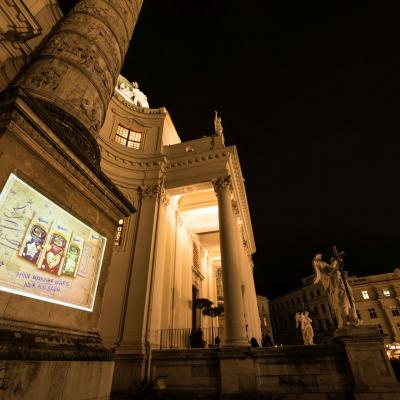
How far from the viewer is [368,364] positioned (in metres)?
7.31

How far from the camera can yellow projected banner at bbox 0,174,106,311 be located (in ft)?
8.63

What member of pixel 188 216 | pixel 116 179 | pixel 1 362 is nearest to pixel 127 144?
pixel 116 179

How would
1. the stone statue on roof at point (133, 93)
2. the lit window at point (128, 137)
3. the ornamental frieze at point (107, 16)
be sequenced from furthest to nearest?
1. the stone statue on roof at point (133, 93)
2. the lit window at point (128, 137)
3. the ornamental frieze at point (107, 16)

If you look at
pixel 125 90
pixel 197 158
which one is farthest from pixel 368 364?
pixel 125 90

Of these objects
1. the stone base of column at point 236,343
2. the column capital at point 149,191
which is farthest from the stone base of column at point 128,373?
the column capital at point 149,191

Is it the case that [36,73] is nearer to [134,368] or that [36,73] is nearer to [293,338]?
[134,368]

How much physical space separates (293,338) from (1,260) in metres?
67.7

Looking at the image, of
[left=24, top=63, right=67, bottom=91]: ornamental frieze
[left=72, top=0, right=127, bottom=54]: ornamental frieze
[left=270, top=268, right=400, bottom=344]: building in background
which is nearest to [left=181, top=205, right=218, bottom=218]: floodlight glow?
[left=72, top=0, right=127, bottom=54]: ornamental frieze

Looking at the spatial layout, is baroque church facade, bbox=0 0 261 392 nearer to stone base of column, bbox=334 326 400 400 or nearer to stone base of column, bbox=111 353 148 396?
stone base of column, bbox=111 353 148 396

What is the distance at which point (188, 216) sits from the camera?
18.7m

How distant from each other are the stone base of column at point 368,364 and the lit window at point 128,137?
613 inches

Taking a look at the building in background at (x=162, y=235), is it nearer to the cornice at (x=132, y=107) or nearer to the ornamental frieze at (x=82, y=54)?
the cornice at (x=132, y=107)

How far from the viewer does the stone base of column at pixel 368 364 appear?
6941mm

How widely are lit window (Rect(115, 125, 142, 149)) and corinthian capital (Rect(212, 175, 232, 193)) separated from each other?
6807 mm
